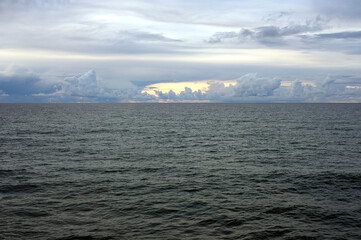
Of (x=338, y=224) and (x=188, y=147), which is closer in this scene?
(x=338, y=224)

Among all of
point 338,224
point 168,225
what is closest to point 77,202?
point 168,225

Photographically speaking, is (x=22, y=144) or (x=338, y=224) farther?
(x=22, y=144)

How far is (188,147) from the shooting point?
47625 millimetres

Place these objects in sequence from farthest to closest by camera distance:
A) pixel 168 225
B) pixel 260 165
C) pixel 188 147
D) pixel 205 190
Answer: pixel 188 147
pixel 260 165
pixel 205 190
pixel 168 225

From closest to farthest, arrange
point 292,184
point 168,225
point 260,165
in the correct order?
point 168,225
point 292,184
point 260,165

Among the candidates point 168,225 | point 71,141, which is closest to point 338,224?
point 168,225

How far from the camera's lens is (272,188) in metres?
25.2

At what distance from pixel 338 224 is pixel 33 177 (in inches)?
1008

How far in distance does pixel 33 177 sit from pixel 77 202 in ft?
30.1

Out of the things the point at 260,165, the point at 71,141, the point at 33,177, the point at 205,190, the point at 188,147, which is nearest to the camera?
the point at 205,190

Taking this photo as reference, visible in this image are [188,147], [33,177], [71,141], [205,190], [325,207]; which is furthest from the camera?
[71,141]

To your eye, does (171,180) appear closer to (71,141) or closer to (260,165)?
(260,165)

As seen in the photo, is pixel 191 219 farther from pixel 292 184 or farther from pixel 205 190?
pixel 292 184

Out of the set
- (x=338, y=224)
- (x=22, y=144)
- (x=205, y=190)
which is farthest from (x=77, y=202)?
(x=22, y=144)
